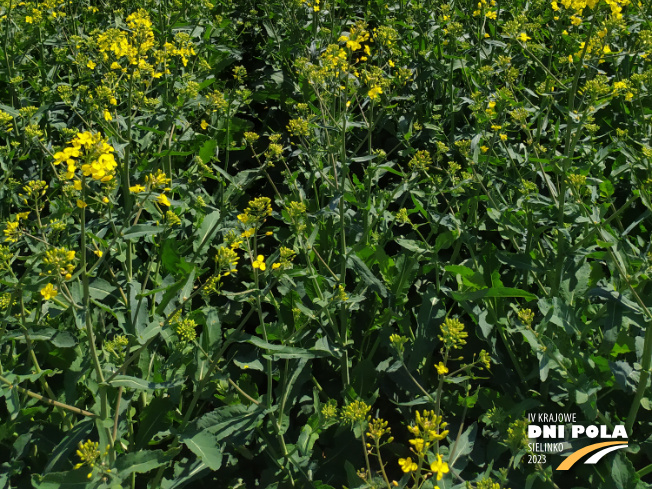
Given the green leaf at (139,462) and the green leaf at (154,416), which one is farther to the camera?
the green leaf at (154,416)

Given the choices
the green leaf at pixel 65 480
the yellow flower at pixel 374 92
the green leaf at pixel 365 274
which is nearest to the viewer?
the green leaf at pixel 65 480

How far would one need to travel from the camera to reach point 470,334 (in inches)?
123

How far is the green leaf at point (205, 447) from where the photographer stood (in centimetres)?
223

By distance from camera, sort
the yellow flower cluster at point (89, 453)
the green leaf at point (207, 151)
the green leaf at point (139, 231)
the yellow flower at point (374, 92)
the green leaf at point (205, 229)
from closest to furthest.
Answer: the yellow flower cluster at point (89, 453) → the green leaf at point (139, 231) → the yellow flower at point (374, 92) → the green leaf at point (205, 229) → the green leaf at point (207, 151)

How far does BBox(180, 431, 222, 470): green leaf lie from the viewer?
2.23 metres

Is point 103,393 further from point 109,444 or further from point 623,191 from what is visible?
point 623,191

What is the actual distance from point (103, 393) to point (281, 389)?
79cm

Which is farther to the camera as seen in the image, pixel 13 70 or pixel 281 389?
pixel 13 70

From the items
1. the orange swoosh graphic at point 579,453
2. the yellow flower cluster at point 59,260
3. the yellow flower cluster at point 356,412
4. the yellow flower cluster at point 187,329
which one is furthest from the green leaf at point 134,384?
the orange swoosh graphic at point 579,453

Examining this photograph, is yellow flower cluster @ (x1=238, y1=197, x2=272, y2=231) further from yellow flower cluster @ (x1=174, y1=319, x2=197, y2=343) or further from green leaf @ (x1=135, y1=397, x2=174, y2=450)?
green leaf @ (x1=135, y1=397, x2=174, y2=450)

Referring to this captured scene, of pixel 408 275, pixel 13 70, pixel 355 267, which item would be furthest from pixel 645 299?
pixel 13 70

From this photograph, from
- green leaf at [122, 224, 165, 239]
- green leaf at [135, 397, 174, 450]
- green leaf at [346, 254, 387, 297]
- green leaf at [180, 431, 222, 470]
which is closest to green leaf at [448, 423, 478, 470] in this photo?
green leaf at [346, 254, 387, 297]

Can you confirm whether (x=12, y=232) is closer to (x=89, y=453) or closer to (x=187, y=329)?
(x=187, y=329)

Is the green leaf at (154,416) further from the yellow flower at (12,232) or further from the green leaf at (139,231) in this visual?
the yellow flower at (12,232)
